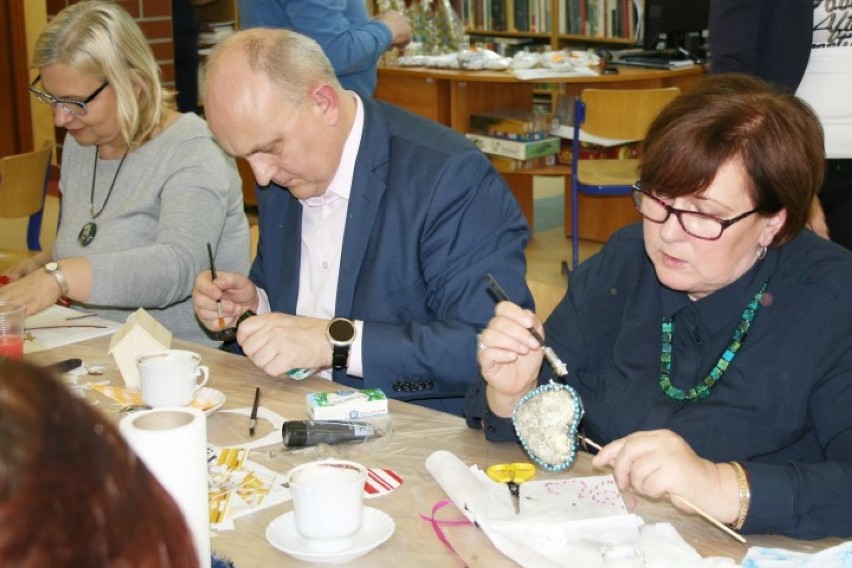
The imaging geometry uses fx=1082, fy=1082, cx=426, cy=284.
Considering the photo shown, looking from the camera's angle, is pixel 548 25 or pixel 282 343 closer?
pixel 282 343

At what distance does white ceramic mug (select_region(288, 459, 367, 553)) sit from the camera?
1.37m

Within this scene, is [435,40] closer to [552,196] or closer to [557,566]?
[552,196]

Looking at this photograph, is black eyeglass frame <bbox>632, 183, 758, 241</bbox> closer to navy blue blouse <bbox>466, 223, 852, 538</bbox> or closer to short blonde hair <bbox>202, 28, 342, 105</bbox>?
navy blue blouse <bbox>466, 223, 852, 538</bbox>

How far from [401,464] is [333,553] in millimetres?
312

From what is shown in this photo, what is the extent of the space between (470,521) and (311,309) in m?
0.98

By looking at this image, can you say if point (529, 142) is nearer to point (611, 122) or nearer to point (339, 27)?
point (611, 122)

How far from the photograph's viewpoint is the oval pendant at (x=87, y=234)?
277 centimetres

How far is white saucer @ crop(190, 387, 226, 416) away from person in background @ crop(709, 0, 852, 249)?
5.33 ft

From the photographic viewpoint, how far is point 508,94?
5977 mm

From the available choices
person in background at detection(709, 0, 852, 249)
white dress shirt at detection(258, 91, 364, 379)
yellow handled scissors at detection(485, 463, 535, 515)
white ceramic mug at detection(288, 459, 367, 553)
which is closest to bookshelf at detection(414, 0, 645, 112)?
person in background at detection(709, 0, 852, 249)

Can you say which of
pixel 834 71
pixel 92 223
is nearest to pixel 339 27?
pixel 92 223

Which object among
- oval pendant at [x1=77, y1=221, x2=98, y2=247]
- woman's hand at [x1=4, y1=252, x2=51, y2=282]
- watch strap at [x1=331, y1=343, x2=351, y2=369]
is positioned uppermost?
oval pendant at [x1=77, y1=221, x2=98, y2=247]

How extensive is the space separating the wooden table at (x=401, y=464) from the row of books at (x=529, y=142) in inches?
141

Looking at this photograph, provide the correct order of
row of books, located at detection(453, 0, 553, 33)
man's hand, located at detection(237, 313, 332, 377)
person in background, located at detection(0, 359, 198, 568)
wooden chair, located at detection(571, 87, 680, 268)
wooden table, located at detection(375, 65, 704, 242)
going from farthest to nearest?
row of books, located at detection(453, 0, 553, 33) < wooden table, located at detection(375, 65, 704, 242) < wooden chair, located at detection(571, 87, 680, 268) < man's hand, located at detection(237, 313, 332, 377) < person in background, located at detection(0, 359, 198, 568)
